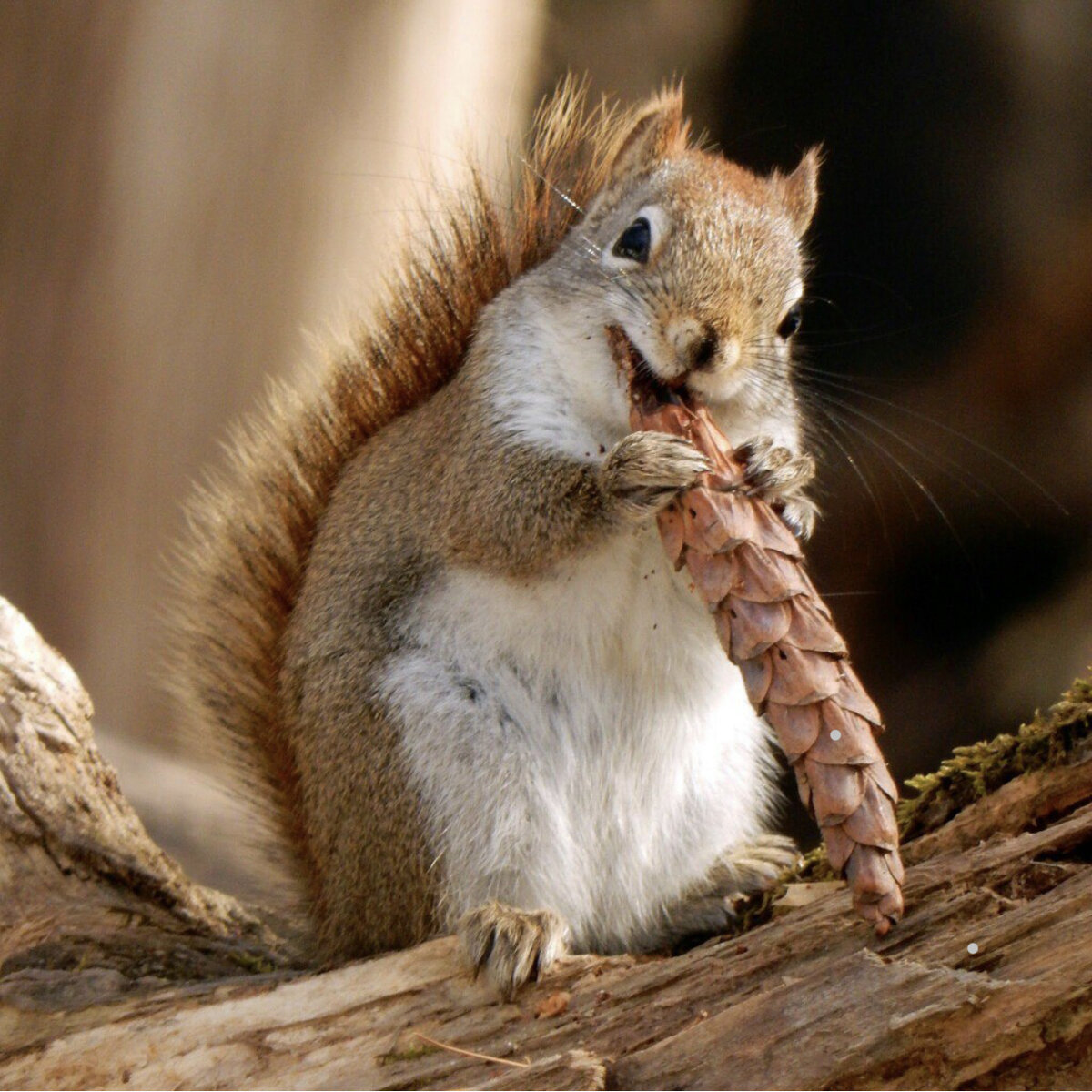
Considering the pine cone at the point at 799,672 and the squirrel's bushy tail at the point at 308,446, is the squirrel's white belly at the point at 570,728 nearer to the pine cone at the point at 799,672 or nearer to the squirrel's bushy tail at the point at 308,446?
the pine cone at the point at 799,672

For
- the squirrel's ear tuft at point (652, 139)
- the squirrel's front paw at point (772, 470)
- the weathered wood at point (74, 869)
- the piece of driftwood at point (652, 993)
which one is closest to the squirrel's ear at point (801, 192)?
the squirrel's ear tuft at point (652, 139)

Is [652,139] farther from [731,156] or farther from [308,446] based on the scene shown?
[308,446]

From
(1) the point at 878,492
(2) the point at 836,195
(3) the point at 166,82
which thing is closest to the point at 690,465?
(1) the point at 878,492

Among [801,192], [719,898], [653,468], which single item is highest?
[801,192]

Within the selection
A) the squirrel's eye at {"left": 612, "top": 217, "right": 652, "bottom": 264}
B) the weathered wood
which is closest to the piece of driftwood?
A: the weathered wood

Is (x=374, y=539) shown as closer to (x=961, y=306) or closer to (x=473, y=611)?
(x=473, y=611)

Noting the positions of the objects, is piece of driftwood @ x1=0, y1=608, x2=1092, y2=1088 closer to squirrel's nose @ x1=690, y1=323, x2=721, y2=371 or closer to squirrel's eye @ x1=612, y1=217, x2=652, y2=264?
squirrel's nose @ x1=690, y1=323, x2=721, y2=371

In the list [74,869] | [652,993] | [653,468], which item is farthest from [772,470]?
[74,869]
